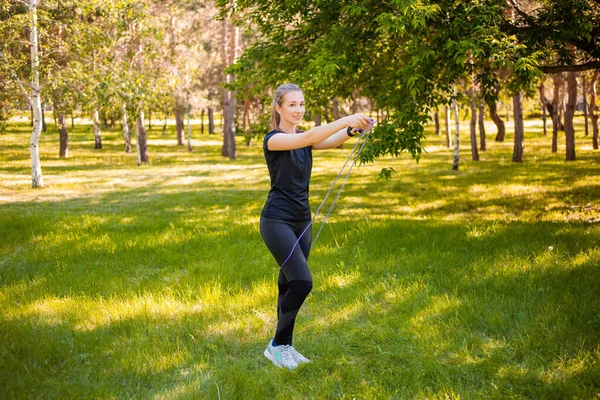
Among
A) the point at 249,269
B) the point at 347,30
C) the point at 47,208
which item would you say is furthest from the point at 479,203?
the point at 47,208

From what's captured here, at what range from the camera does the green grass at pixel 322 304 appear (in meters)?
4.25

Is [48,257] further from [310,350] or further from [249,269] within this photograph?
[310,350]

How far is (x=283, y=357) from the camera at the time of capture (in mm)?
4492

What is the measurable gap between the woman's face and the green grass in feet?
6.91

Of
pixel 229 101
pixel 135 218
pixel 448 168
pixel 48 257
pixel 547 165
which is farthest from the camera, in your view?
pixel 229 101

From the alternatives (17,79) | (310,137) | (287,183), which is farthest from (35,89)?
(310,137)

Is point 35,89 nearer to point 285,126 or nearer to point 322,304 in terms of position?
point 322,304

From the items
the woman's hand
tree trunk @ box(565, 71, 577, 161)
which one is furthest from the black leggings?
tree trunk @ box(565, 71, 577, 161)

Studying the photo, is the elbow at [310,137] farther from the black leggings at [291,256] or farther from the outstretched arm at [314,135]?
the black leggings at [291,256]

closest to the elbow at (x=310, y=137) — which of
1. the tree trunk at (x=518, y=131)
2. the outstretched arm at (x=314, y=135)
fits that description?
the outstretched arm at (x=314, y=135)

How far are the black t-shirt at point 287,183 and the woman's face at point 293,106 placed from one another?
0.17 m

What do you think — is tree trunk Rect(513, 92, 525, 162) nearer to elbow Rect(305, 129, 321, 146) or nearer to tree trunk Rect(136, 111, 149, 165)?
tree trunk Rect(136, 111, 149, 165)

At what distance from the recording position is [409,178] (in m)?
19.0

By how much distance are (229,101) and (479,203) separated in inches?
756
